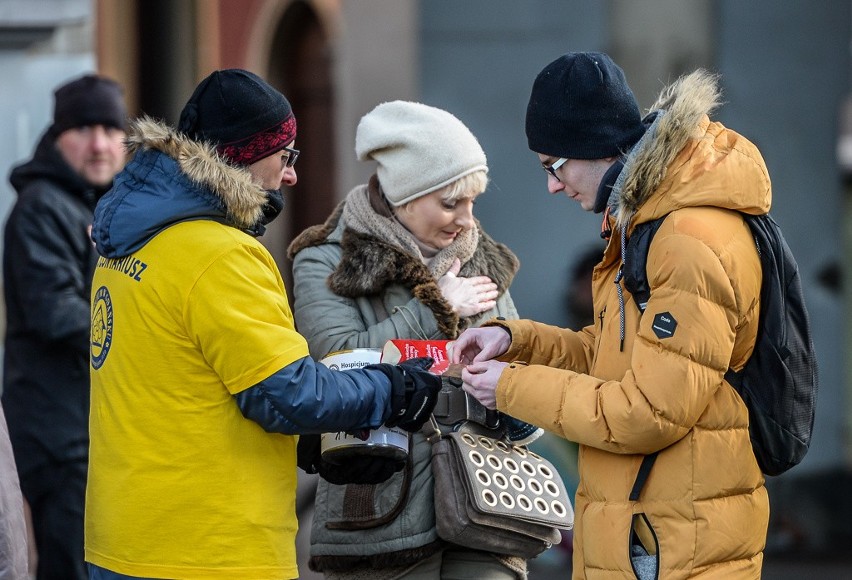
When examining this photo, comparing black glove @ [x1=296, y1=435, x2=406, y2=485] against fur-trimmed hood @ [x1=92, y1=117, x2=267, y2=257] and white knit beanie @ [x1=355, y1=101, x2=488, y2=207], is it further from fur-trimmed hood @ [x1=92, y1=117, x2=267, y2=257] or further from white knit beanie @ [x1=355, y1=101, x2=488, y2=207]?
white knit beanie @ [x1=355, y1=101, x2=488, y2=207]

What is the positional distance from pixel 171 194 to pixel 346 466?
84 centimetres

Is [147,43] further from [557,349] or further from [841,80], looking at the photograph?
[557,349]

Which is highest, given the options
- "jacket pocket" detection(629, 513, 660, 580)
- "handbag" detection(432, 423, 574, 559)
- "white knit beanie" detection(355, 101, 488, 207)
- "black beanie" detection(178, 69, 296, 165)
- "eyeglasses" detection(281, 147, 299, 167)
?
"black beanie" detection(178, 69, 296, 165)

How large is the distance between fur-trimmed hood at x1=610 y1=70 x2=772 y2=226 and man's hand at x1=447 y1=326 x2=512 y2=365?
0.58 metres

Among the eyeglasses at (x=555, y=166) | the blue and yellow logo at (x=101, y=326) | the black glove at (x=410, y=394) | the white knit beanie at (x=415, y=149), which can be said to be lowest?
the black glove at (x=410, y=394)

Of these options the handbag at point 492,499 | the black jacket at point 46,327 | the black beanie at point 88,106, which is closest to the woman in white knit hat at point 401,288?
the handbag at point 492,499

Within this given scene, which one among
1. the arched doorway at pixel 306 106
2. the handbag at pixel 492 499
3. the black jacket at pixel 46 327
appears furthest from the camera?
the arched doorway at pixel 306 106

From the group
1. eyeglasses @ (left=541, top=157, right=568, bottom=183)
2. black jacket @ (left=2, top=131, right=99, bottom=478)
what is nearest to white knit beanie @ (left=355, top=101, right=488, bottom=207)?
eyeglasses @ (left=541, top=157, right=568, bottom=183)

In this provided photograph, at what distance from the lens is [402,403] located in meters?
3.31

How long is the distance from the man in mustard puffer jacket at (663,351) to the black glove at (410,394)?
0.59 ft

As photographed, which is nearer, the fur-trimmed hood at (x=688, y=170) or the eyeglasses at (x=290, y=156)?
the fur-trimmed hood at (x=688, y=170)

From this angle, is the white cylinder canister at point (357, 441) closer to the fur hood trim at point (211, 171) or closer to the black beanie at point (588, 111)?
the fur hood trim at point (211, 171)

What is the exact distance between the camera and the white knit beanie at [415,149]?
3.92 metres

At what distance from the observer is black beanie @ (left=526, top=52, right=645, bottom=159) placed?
3215 millimetres
